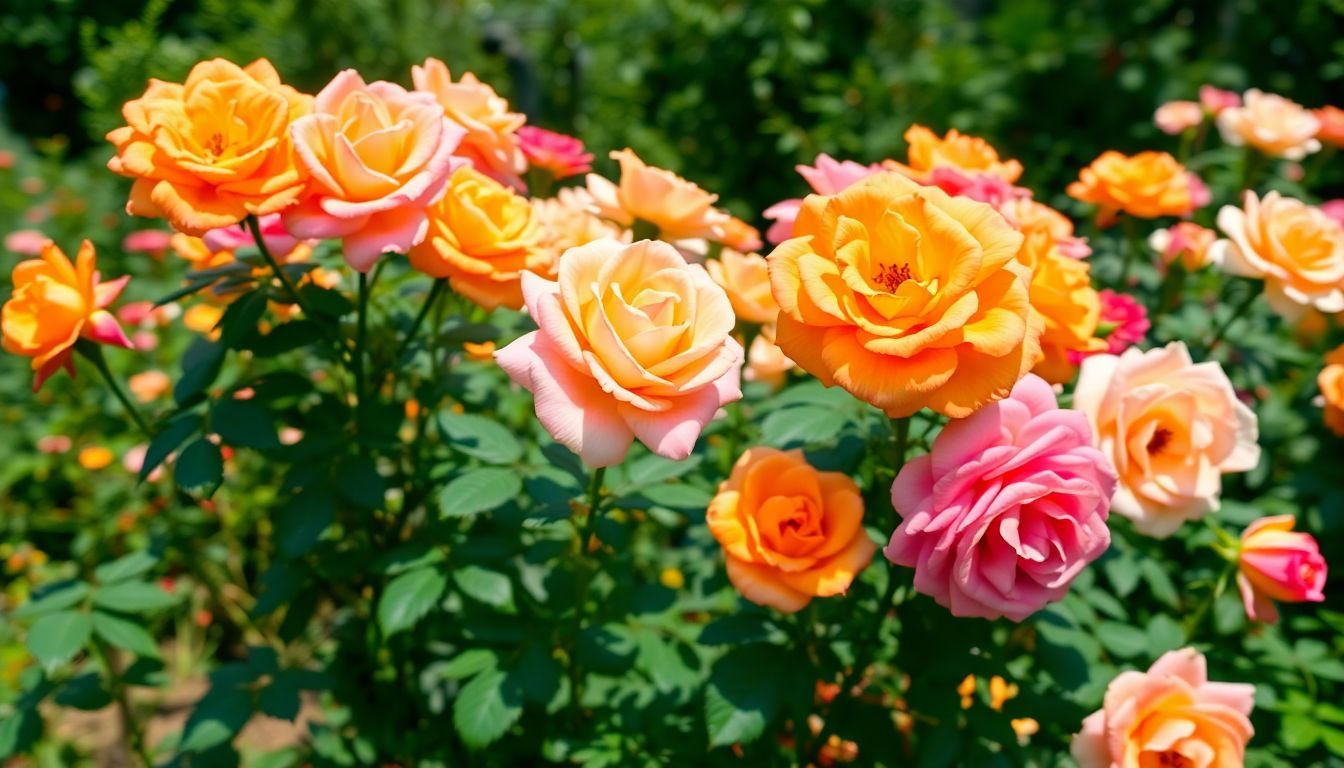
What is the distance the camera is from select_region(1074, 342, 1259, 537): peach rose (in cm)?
98

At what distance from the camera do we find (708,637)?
42.4 inches

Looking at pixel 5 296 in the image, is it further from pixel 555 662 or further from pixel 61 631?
pixel 555 662

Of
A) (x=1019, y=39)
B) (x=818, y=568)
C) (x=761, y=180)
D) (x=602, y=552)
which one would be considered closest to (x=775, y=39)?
(x=761, y=180)

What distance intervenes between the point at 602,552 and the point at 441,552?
0.22 meters

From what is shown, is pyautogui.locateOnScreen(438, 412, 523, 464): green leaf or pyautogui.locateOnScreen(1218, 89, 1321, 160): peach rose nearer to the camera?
pyautogui.locateOnScreen(438, 412, 523, 464): green leaf

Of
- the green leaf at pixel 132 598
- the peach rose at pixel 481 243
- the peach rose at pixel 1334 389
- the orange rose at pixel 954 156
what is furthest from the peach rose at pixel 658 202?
the peach rose at pixel 1334 389

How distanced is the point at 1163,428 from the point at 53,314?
4.26 feet

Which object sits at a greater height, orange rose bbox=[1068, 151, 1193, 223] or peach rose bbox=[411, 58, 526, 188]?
peach rose bbox=[411, 58, 526, 188]

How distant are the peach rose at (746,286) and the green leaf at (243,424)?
1.91ft

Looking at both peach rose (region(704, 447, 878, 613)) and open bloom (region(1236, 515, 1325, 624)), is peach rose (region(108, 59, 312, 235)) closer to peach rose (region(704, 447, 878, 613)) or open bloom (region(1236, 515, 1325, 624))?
peach rose (region(704, 447, 878, 613))

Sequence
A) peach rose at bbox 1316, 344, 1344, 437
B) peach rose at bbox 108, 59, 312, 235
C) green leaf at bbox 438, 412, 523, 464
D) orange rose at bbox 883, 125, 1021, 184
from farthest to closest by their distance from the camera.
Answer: peach rose at bbox 1316, 344, 1344, 437, orange rose at bbox 883, 125, 1021, 184, green leaf at bbox 438, 412, 523, 464, peach rose at bbox 108, 59, 312, 235

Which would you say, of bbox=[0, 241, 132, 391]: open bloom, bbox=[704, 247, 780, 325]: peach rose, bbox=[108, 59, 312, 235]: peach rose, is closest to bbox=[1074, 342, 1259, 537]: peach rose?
bbox=[704, 247, 780, 325]: peach rose

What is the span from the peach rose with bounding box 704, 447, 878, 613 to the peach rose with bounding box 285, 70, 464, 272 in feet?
1.42

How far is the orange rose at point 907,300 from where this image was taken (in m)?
0.77
